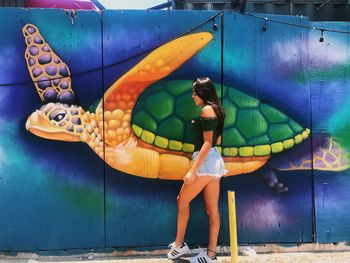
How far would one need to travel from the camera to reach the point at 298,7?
274 inches

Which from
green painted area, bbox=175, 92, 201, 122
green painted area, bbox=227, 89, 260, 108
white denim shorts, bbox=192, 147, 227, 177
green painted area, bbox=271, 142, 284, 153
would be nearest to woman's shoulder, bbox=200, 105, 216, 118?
white denim shorts, bbox=192, 147, 227, 177

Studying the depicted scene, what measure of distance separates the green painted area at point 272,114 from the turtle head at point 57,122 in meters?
1.95

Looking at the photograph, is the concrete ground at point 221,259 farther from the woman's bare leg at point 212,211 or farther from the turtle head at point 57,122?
the turtle head at point 57,122

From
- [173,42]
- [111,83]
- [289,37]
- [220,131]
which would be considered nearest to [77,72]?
[111,83]

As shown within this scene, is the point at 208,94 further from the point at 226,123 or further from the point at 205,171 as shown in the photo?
the point at 205,171

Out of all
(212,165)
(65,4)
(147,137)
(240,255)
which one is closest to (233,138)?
(212,165)

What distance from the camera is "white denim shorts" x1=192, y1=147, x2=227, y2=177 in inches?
164

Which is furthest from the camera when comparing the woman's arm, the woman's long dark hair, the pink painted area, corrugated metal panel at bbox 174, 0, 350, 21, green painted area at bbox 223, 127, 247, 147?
corrugated metal panel at bbox 174, 0, 350, 21

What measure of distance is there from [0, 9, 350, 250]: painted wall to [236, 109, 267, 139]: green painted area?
1 centimetres

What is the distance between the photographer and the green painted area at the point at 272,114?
4645 mm

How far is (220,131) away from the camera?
4301 millimetres

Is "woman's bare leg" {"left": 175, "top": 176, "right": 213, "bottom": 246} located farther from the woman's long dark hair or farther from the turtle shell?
the woman's long dark hair

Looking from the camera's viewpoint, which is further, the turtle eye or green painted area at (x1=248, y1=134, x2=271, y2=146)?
green painted area at (x1=248, y1=134, x2=271, y2=146)

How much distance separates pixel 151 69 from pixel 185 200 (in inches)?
56.2
